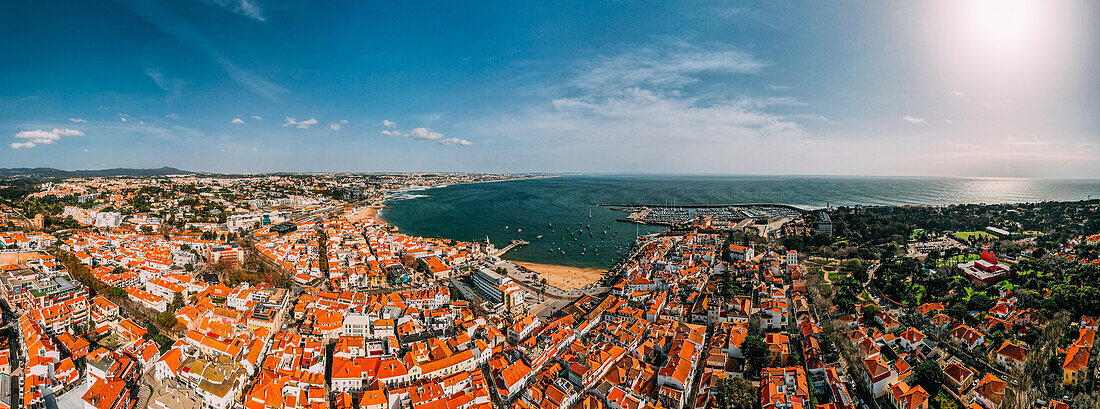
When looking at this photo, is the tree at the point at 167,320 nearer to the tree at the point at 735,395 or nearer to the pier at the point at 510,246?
the pier at the point at 510,246

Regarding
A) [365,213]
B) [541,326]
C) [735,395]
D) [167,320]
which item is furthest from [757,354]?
[365,213]

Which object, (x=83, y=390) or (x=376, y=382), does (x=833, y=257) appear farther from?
(x=83, y=390)

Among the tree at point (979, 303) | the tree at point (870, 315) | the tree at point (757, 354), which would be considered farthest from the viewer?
the tree at point (979, 303)

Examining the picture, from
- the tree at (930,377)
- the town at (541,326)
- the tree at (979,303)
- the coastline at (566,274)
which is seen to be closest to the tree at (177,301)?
the town at (541,326)

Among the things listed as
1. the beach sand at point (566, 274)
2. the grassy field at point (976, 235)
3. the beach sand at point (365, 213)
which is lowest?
the beach sand at point (566, 274)

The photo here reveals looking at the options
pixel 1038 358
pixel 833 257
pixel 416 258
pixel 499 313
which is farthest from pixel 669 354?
pixel 833 257

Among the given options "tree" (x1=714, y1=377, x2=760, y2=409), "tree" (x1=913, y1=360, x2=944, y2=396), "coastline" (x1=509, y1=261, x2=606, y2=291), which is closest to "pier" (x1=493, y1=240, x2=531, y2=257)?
"coastline" (x1=509, y1=261, x2=606, y2=291)

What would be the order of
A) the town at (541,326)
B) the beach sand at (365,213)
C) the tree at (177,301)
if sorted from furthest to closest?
1. the beach sand at (365,213)
2. the tree at (177,301)
3. the town at (541,326)
